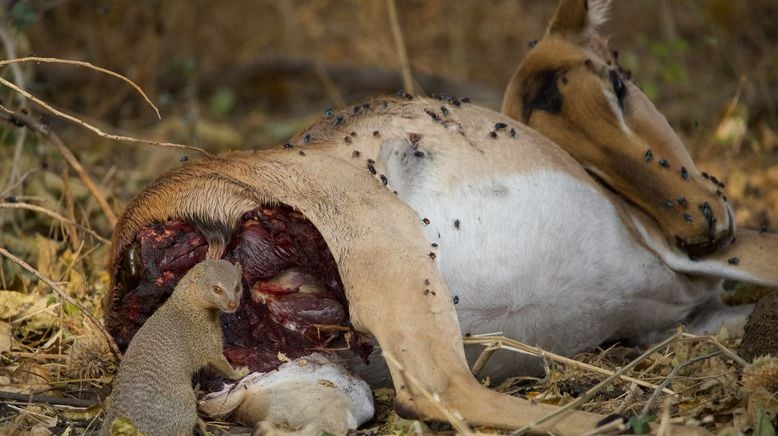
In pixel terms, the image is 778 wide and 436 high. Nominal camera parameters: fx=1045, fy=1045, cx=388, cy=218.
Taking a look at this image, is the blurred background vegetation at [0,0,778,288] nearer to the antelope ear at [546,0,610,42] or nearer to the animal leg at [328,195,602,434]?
the antelope ear at [546,0,610,42]

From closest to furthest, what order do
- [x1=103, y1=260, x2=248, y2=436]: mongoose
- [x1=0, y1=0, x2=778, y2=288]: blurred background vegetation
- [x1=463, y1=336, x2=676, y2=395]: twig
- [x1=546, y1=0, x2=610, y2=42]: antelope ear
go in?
[x1=103, y1=260, x2=248, y2=436]: mongoose < [x1=463, y1=336, x2=676, y2=395]: twig < [x1=546, y1=0, x2=610, y2=42]: antelope ear < [x1=0, y1=0, x2=778, y2=288]: blurred background vegetation

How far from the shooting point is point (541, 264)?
3641 millimetres

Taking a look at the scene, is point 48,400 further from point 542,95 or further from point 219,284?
point 542,95

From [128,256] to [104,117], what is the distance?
5.18m

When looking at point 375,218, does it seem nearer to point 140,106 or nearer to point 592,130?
point 592,130

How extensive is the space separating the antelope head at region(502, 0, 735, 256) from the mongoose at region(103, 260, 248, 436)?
1701mm

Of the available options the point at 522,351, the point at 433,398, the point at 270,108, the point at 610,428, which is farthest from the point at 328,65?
the point at 610,428

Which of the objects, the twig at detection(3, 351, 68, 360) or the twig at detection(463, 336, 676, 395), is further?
the twig at detection(3, 351, 68, 360)

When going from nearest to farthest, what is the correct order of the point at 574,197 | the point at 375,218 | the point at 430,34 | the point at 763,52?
the point at 375,218, the point at 574,197, the point at 763,52, the point at 430,34

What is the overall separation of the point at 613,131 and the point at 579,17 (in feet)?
1.60

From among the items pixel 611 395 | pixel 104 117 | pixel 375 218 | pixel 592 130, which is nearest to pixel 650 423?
pixel 611 395

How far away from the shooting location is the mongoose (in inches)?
114

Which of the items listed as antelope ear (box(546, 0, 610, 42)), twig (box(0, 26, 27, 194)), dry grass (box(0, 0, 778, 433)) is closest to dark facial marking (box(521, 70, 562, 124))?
antelope ear (box(546, 0, 610, 42))

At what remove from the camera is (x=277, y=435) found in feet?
9.62
